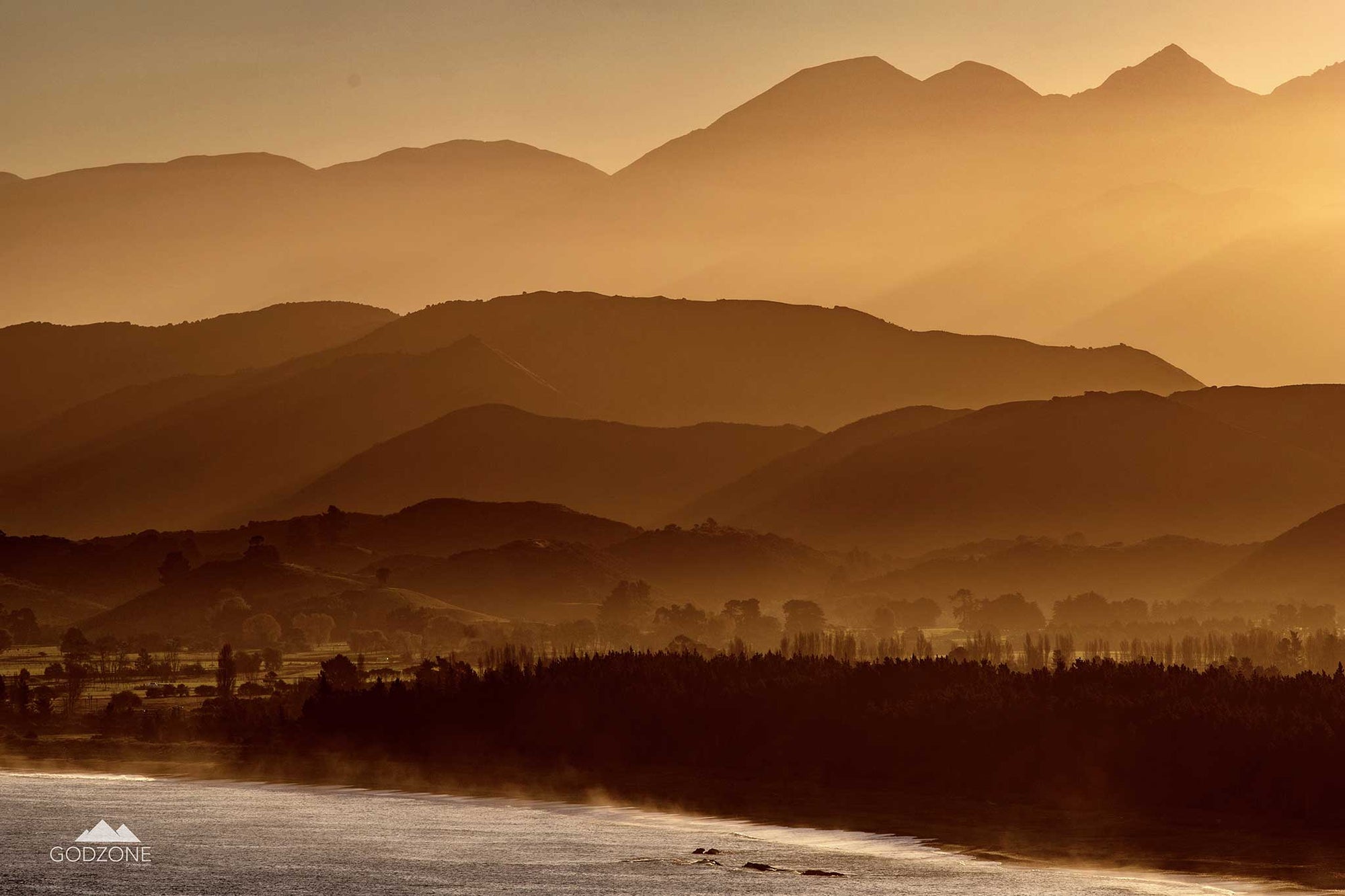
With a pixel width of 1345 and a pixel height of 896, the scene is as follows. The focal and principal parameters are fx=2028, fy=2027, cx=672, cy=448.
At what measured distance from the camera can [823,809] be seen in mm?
95312

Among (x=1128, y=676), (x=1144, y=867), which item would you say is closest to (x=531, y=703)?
(x=1128, y=676)

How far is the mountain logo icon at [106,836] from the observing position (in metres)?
75.8

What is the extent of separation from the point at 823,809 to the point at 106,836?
34040 mm

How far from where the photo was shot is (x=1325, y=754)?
9088 centimetres

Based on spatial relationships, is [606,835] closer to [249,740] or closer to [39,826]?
[39,826]

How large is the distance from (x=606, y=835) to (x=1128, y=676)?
146 feet

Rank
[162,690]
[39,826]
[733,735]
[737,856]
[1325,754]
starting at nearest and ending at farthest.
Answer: [737,856], [39,826], [1325,754], [733,735], [162,690]
